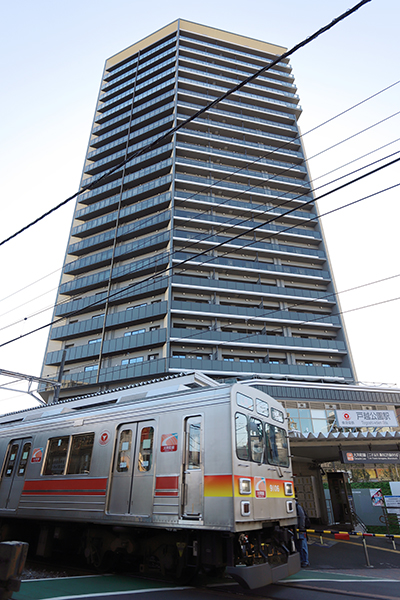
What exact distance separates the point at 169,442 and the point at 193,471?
74cm

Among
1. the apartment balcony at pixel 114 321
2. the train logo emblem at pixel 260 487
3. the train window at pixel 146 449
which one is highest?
the apartment balcony at pixel 114 321

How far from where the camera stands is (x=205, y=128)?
51.7 meters

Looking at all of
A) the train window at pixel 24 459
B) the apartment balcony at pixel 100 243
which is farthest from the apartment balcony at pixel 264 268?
the train window at pixel 24 459

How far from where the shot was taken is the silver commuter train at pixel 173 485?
19.6 ft

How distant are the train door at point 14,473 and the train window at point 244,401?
20.7ft

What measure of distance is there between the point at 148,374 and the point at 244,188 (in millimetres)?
27075

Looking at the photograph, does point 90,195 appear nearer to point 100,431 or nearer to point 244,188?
point 244,188

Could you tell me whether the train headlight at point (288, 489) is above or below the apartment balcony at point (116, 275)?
below

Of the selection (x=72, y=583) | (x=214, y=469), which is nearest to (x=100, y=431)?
(x=72, y=583)

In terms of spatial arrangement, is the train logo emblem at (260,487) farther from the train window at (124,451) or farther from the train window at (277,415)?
the train window at (124,451)

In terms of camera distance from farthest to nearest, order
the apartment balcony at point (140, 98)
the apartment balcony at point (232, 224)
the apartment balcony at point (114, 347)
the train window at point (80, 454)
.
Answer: the apartment balcony at point (140, 98), the apartment balcony at point (232, 224), the apartment balcony at point (114, 347), the train window at point (80, 454)

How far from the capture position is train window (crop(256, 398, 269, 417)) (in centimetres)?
732

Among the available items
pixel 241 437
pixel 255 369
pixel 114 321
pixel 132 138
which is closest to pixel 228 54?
pixel 132 138

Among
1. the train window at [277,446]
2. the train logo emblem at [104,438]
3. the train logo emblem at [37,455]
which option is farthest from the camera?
the train logo emblem at [37,455]
